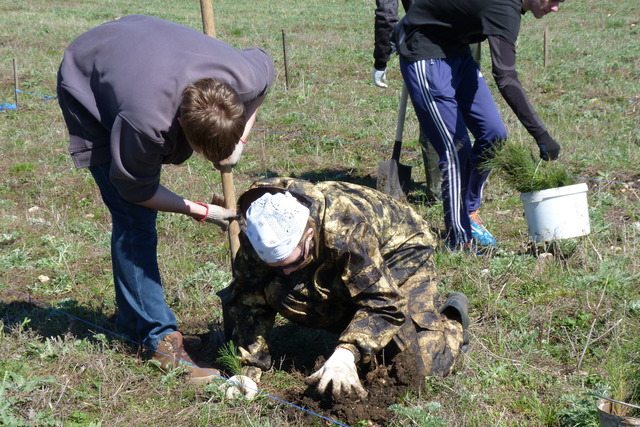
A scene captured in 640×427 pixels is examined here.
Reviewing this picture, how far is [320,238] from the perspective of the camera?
121 inches

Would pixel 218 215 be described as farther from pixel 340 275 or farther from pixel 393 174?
pixel 393 174

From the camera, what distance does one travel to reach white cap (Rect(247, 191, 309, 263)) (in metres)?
2.82

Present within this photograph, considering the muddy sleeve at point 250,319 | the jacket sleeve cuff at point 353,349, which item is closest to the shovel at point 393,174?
the muddy sleeve at point 250,319

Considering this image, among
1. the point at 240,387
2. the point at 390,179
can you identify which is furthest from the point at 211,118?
the point at 390,179

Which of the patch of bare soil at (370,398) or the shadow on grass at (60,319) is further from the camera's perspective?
the shadow on grass at (60,319)

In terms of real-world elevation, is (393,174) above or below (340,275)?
below

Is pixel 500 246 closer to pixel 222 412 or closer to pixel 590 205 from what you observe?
pixel 590 205

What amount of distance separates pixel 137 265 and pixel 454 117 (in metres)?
2.56

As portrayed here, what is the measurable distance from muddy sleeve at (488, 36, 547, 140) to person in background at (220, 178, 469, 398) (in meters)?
1.42

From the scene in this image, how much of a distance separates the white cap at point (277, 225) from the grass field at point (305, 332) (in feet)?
2.78

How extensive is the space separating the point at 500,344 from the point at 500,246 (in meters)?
1.52

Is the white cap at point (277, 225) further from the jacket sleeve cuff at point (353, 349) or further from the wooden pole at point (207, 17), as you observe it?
the wooden pole at point (207, 17)

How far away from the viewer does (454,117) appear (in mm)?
4875

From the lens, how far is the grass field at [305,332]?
3.23 metres
